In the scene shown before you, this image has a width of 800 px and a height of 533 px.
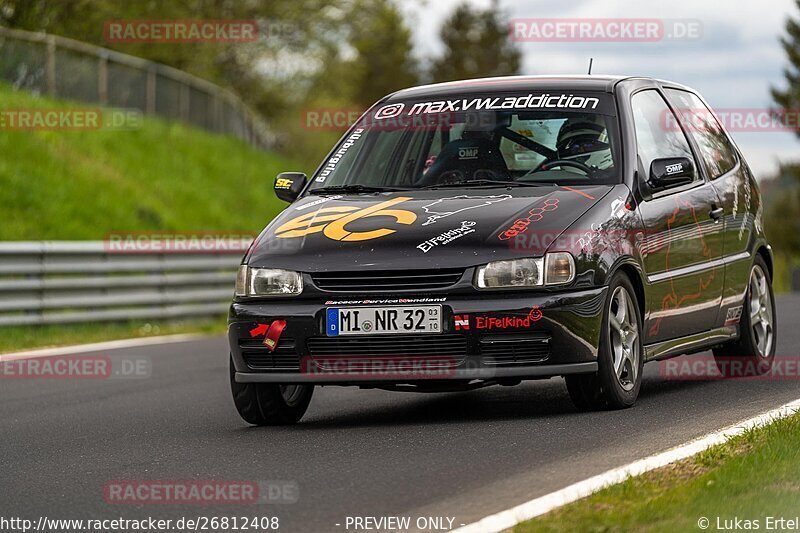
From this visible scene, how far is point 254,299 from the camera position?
8.12m

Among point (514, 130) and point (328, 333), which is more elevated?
point (514, 130)

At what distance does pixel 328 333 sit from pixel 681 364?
4.72 metres

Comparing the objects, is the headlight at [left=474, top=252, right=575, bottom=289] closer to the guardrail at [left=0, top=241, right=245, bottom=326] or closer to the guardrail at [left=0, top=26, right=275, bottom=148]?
the guardrail at [left=0, top=241, right=245, bottom=326]

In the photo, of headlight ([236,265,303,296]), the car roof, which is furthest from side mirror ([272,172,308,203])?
headlight ([236,265,303,296])

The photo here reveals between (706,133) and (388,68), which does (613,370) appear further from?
(388,68)

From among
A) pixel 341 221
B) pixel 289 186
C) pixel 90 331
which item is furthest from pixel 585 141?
pixel 90 331

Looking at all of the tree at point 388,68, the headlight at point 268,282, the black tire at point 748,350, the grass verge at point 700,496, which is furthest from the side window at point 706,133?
the tree at point 388,68

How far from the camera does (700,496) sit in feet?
18.3

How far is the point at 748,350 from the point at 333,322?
11.6ft

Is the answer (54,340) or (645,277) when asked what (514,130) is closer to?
(645,277)

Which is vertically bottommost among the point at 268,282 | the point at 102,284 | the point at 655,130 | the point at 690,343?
the point at 102,284

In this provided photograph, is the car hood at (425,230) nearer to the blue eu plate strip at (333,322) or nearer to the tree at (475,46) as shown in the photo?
the blue eu plate strip at (333,322)

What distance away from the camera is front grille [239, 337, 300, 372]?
7953 mm

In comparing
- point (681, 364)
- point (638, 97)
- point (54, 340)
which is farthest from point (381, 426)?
point (54, 340)
